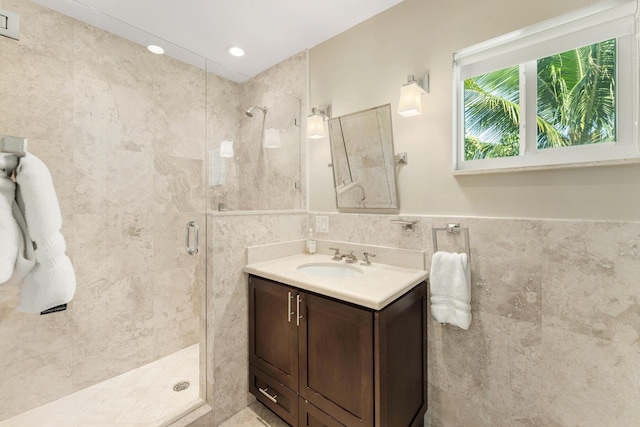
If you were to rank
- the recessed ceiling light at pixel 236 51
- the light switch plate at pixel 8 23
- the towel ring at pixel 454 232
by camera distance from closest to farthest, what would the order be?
the light switch plate at pixel 8 23
the towel ring at pixel 454 232
the recessed ceiling light at pixel 236 51

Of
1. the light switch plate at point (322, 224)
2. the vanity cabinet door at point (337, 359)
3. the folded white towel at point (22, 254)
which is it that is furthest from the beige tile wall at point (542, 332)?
the folded white towel at point (22, 254)

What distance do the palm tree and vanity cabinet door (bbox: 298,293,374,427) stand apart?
115 centimetres

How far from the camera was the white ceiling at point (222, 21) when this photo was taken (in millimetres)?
1745

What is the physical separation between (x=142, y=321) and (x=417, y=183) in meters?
2.32

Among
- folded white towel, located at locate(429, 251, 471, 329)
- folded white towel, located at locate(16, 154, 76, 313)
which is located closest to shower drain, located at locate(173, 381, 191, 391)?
folded white towel, located at locate(16, 154, 76, 313)

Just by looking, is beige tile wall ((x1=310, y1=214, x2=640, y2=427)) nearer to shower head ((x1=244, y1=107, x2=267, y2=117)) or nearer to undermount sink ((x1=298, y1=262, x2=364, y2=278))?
undermount sink ((x1=298, y1=262, x2=364, y2=278))

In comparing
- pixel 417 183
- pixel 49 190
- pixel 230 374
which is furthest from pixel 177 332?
pixel 417 183

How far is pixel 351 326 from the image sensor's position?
1207 millimetres

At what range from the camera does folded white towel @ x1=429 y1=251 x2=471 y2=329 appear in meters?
1.36

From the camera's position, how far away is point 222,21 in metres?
1.92

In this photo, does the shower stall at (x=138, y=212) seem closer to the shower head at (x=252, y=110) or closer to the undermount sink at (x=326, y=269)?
the shower head at (x=252, y=110)

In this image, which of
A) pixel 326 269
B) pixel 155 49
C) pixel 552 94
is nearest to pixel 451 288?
pixel 326 269

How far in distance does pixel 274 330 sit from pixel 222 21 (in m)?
2.15

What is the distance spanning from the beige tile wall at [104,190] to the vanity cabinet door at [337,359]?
84 centimetres
